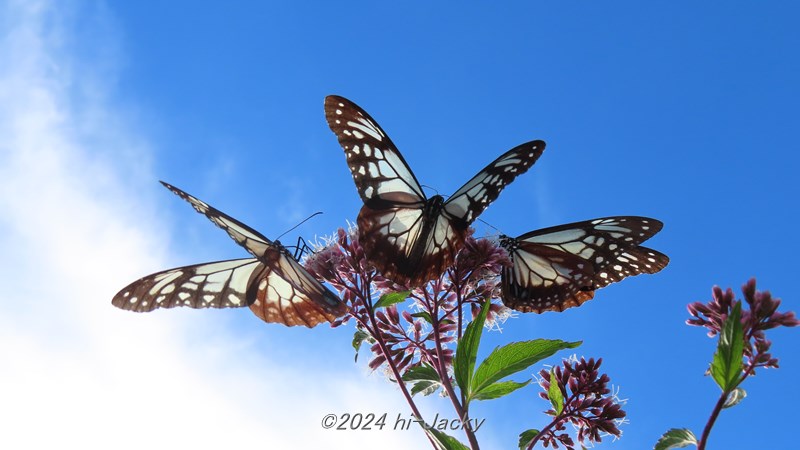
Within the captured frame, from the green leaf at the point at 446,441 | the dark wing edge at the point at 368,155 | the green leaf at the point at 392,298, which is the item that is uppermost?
the dark wing edge at the point at 368,155

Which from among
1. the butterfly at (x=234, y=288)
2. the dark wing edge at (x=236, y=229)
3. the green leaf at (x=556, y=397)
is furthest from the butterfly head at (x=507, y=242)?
the dark wing edge at (x=236, y=229)

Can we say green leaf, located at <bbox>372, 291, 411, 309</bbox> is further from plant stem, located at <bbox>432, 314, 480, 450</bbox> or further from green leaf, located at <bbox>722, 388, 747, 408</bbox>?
green leaf, located at <bbox>722, 388, 747, 408</bbox>

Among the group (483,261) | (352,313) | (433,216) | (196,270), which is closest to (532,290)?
(483,261)

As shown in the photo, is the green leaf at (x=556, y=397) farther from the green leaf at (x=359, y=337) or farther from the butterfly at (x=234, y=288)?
the butterfly at (x=234, y=288)

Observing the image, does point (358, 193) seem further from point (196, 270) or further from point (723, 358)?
point (723, 358)

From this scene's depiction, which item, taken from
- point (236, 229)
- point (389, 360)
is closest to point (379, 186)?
point (236, 229)

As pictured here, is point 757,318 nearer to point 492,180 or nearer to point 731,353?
point 731,353
